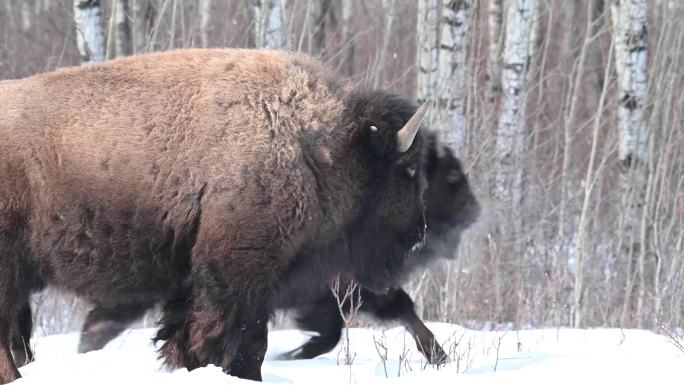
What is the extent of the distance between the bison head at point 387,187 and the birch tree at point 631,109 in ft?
23.9

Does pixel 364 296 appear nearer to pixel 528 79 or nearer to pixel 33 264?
pixel 33 264

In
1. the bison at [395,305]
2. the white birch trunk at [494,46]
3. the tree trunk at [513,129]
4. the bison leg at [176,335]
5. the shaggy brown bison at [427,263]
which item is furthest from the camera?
the white birch trunk at [494,46]

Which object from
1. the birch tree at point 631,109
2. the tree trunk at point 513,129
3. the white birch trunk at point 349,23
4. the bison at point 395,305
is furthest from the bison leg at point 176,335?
the white birch trunk at point 349,23

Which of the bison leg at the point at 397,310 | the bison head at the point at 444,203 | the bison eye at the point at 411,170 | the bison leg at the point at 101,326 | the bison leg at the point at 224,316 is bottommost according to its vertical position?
the bison leg at the point at 101,326

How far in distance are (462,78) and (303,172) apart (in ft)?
22.4

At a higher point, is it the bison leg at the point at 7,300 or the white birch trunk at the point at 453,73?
the white birch trunk at the point at 453,73

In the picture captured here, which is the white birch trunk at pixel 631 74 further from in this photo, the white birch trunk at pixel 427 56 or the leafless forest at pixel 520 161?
the white birch trunk at pixel 427 56

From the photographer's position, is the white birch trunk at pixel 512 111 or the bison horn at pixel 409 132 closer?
the bison horn at pixel 409 132

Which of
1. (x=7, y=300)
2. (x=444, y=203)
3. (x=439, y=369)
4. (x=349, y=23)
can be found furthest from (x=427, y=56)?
(x=349, y=23)

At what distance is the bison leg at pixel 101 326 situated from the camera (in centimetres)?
645

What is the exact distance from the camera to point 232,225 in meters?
4.85

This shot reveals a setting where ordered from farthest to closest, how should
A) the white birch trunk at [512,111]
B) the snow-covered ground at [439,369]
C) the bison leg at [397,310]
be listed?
the white birch trunk at [512,111] → the bison leg at [397,310] → the snow-covered ground at [439,369]

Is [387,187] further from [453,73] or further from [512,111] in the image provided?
[512,111]

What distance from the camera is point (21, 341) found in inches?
226
